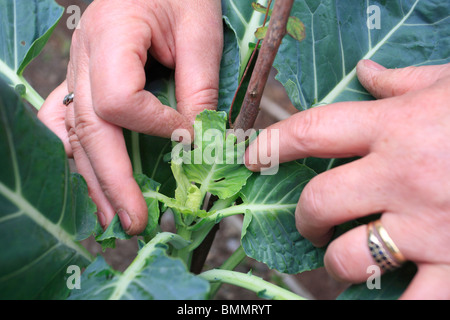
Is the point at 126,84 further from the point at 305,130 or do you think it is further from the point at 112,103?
the point at 305,130

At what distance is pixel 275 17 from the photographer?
0.43m

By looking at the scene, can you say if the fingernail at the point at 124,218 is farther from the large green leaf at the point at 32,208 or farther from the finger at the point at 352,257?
the finger at the point at 352,257

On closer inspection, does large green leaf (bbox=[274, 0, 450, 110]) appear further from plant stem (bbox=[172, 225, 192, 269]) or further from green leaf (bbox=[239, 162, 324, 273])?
plant stem (bbox=[172, 225, 192, 269])

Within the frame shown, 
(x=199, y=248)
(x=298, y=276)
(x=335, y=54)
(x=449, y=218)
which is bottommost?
(x=298, y=276)

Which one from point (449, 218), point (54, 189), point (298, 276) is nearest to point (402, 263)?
Result: point (449, 218)

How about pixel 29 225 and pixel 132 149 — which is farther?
pixel 132 149

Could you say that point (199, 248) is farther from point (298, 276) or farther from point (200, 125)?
point (298, 276)

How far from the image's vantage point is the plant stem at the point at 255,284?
55 centimetres

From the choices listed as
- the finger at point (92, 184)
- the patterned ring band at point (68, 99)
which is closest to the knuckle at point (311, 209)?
the finger at point (92, 184)

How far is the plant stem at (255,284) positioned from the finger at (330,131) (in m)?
0.19

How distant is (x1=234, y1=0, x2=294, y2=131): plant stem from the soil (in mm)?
882

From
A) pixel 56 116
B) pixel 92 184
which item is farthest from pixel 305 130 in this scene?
pixel 56 116

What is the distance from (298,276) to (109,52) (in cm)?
114

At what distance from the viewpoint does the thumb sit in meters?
0.58
